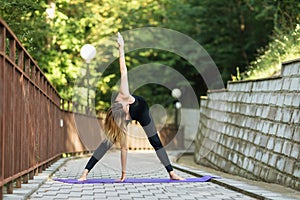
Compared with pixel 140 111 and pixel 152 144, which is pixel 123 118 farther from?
pixel 152 144

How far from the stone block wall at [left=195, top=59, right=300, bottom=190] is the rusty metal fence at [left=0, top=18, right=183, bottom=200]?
12.6 ft

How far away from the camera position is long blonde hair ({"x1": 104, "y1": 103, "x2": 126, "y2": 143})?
9.06m

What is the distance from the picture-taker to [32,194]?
771 centimetres

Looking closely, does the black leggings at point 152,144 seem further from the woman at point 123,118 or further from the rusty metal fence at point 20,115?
the rusty metal fence at point 20,115

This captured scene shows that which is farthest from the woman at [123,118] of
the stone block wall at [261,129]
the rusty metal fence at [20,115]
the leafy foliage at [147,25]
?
the leafy foliage at [147,25]

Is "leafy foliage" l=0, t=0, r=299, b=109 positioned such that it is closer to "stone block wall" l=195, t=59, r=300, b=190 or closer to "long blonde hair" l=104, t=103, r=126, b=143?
"stone block wall" l=195, t=59, r=300, b=190

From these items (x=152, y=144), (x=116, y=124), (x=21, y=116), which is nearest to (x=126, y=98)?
(x=116, y=124)

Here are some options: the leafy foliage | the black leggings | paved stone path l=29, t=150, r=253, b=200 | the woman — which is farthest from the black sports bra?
the leafy foliage

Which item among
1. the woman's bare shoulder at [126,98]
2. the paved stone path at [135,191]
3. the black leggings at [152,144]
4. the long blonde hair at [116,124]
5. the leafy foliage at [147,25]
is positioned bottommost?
the paved stone path at [135,191]

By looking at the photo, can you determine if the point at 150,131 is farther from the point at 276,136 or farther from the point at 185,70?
the point at 185,70

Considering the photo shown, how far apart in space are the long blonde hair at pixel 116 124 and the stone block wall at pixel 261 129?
2595mm

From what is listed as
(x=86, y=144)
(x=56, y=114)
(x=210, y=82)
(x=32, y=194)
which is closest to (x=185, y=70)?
(x=210, y=82)

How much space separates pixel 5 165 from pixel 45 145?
4911 millimetres

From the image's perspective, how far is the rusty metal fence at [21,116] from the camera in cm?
627
